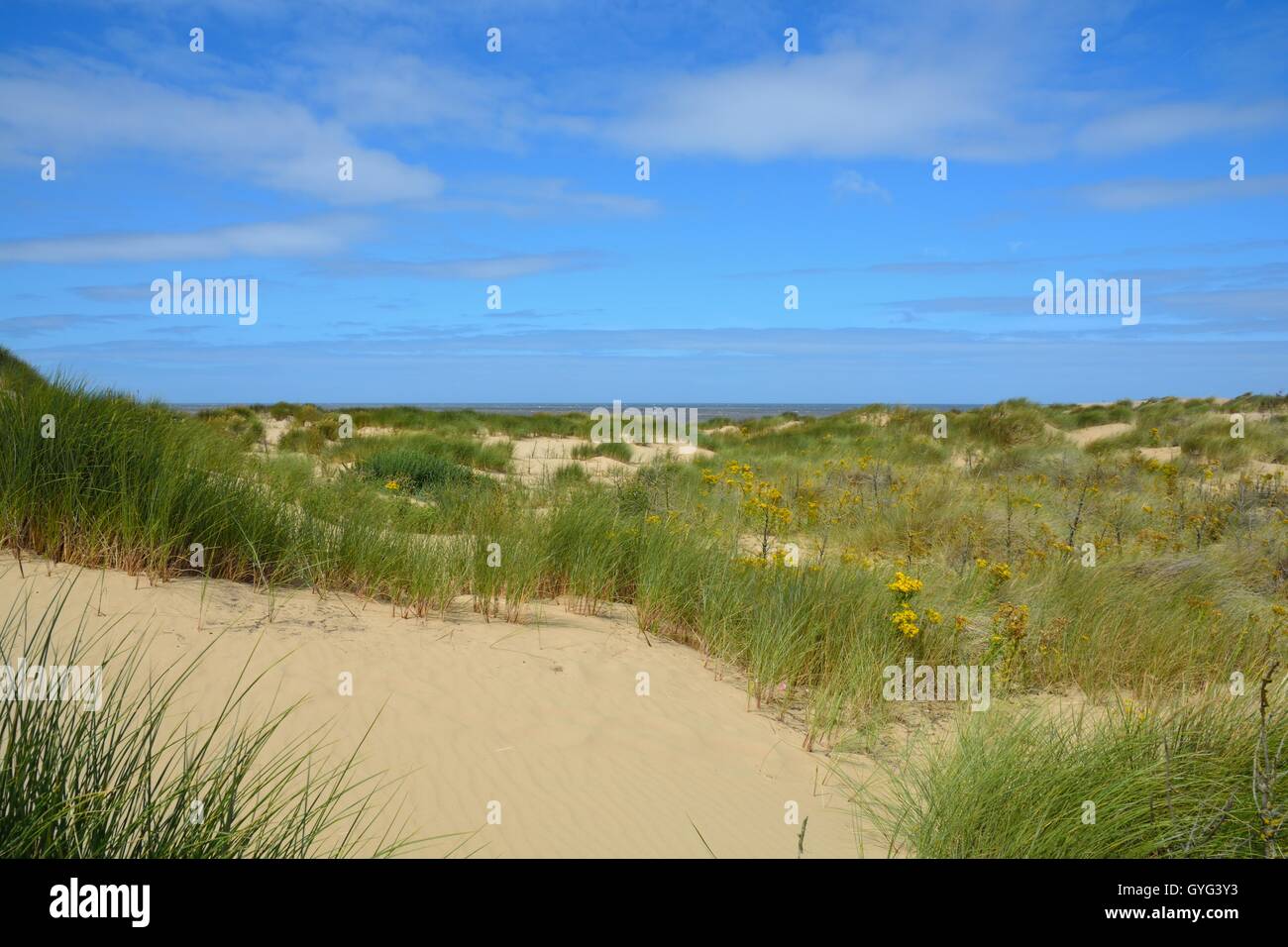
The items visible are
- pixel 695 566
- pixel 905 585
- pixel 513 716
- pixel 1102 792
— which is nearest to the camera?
pixel 1102 792

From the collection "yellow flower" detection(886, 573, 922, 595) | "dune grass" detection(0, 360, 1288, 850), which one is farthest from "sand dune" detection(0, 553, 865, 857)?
"yellow flower" detection(886, 573, 922, 595)

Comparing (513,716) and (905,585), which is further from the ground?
(905,585)

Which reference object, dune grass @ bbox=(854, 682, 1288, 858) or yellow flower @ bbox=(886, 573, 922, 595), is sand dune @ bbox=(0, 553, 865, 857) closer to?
dune grass @ bbox=(854, 682, 1288, 858)

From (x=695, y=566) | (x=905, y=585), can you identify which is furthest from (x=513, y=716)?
(x=905, y=585)

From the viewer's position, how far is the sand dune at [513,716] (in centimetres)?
369

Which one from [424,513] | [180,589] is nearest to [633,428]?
[424,513]

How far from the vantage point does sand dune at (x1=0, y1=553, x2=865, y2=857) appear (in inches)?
145

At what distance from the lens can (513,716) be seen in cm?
445

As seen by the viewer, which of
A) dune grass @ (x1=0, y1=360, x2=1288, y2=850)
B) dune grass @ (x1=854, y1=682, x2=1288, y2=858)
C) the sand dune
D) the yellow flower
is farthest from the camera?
the yellow flower

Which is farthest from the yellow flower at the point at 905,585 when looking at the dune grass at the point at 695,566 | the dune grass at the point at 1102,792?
A: the dune grass at the point at 1102,792

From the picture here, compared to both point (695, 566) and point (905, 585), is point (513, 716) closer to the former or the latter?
point (695, 566)

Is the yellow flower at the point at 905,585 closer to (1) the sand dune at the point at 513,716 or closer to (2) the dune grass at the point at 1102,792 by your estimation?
(1) the sand dune at the point at 513,716
